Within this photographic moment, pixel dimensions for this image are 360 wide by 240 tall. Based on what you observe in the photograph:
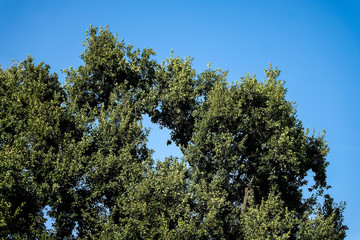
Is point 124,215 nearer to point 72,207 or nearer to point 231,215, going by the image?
point 72,207

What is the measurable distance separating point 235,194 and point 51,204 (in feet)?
58.3

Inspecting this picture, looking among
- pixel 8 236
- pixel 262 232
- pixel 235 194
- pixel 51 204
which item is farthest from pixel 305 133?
pixel 8 236

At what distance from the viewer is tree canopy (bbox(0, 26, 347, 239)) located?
33.7 m

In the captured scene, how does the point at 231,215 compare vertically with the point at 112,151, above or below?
below

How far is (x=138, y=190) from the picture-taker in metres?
33.5

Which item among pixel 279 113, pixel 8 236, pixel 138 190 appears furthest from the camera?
pixel 279 113

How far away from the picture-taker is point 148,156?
39625 millimetres

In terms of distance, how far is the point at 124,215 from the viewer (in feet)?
117

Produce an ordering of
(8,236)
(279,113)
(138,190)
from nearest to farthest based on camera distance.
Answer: (8,236) < (138,190) < (279,113)

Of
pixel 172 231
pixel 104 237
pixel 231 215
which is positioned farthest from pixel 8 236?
pixel 231 215

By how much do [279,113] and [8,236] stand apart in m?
26.1

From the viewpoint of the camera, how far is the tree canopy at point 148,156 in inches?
1328

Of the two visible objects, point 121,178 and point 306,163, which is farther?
point 306,163

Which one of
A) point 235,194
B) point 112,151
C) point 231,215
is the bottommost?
point 231,215
